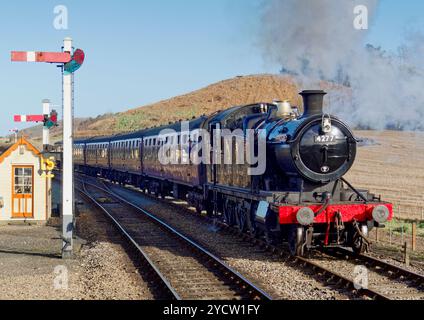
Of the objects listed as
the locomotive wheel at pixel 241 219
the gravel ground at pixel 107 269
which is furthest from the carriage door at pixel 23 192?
the locomotive wheel at pixel 241 219

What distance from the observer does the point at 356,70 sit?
16328 mm

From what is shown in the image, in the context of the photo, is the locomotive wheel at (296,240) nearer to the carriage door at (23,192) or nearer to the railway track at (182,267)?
the railway track at (182,267)

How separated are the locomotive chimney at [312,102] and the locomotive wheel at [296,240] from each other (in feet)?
7.78

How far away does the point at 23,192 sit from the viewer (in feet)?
61.9

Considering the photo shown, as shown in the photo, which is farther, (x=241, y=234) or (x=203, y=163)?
(x=203, y=163)

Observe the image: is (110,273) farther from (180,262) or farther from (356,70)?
(356,70)

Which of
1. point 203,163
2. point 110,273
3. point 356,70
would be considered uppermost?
point 356,70

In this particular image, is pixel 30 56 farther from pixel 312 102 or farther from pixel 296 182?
pixel 296 182

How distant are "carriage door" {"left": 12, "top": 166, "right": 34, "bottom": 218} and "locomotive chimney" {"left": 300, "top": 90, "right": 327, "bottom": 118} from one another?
9972 millimetres

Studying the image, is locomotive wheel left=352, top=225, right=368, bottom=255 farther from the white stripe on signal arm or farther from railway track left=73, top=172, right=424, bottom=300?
the white stripe on signal arm

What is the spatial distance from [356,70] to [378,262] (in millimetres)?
6482

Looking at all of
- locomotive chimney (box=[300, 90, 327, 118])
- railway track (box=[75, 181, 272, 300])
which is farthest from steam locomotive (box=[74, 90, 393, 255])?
railway track (box=[75, 181, 272, 300])
